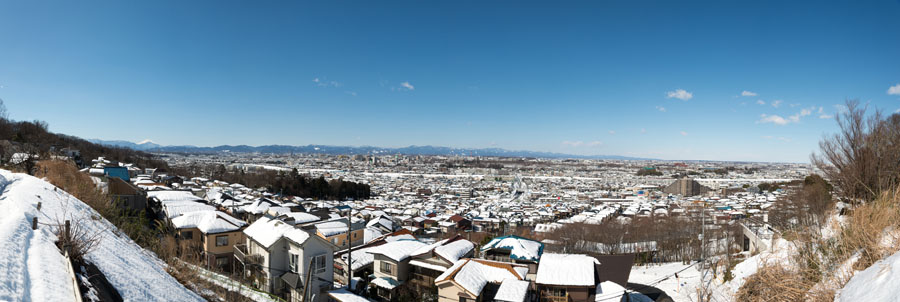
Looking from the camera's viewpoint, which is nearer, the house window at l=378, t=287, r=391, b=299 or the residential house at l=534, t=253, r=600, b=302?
the residential house at l=534, t=253, r=600, b=302

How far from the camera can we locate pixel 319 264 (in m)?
6.64

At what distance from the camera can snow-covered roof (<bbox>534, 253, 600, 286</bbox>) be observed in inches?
268

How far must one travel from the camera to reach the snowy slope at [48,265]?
57.1 inches

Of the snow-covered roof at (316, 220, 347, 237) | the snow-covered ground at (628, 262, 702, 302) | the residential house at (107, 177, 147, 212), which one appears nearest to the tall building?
the snow-covered ground at (628, 262, 702, 302)

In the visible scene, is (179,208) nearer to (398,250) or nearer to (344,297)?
(398,250)

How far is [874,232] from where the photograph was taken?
1693 mm

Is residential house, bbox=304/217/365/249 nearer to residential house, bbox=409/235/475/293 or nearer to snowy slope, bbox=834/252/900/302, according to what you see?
residential house, bbox=409/235/475/293

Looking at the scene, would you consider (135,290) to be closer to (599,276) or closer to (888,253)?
(888,253)

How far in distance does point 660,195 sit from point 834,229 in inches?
1421

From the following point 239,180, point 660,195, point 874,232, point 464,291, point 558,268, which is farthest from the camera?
point 660,195

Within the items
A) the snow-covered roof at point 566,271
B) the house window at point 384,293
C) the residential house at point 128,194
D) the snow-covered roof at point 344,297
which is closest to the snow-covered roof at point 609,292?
the snow-covered roof at point 566,271

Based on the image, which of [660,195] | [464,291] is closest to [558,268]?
[464,291]

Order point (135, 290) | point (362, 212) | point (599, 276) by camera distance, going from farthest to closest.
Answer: point (362, 212) → point (599, 276) → point (135, 290)

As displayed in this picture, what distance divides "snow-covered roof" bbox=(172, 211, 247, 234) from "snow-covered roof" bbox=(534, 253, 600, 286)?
6.33 m
